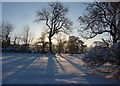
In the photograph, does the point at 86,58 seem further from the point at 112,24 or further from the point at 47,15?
the point at 47,15

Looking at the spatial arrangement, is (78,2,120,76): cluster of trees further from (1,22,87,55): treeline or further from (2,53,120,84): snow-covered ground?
(1,22,87,55): treeline

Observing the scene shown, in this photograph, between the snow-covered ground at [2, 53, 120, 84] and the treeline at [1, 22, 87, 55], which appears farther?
the treeline at [1, 22, 87, 55]

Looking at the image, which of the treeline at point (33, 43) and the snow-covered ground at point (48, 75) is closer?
the snow-covered ground at point (48, 75)

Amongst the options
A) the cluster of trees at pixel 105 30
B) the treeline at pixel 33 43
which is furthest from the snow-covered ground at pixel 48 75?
the treeline at pixel 33 43

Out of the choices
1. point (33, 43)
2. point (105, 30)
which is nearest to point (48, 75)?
point (105, 30)

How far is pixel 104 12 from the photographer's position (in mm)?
7266

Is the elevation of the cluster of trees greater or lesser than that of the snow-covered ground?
greater

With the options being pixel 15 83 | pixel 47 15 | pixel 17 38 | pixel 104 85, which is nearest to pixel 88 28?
pixel 104 85

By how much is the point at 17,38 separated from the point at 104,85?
3240 centimetres

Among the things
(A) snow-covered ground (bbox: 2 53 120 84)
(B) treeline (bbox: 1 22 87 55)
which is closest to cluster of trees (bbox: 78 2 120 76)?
(A) snow-covered ground (bbox: 2 53 120 84)

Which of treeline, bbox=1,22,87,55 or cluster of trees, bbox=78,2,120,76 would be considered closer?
cluster of trees, bbox=78,2,120,76

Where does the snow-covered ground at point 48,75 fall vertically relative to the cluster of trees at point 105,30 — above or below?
below

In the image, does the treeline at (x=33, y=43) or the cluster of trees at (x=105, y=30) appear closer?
the cluster of trees at (x=105, y=30)

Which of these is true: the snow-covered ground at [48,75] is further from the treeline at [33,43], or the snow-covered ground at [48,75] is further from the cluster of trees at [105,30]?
the treeline at [33,43]
